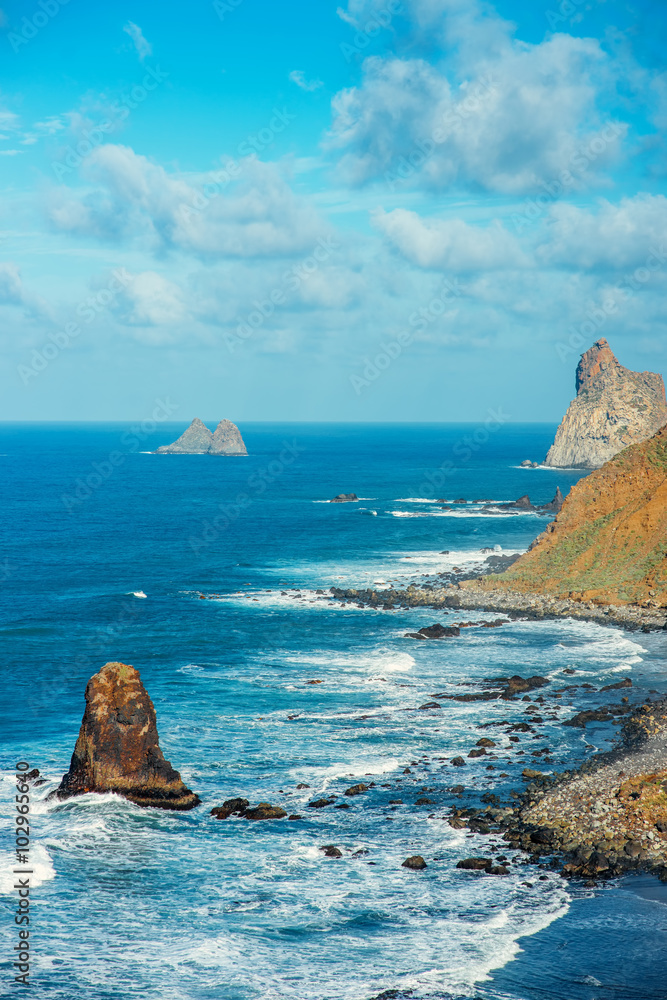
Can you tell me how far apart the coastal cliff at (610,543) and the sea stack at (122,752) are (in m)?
48.8

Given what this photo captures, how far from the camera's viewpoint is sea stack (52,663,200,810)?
Answer: 39.2 meters

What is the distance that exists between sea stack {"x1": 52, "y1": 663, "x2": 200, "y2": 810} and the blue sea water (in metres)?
0.84

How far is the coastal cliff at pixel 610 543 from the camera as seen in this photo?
3041 inches

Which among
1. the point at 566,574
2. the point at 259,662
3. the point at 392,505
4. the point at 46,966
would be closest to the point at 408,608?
the point at 566,574

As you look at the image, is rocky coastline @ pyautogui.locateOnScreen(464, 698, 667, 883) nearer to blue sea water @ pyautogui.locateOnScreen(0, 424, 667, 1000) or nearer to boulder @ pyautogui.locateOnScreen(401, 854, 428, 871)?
blue sea water @ pyautogui.locateOnScreen(0, 424, 667, 1000)

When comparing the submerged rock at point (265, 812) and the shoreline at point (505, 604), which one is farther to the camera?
the shoreline at point (505, 604)

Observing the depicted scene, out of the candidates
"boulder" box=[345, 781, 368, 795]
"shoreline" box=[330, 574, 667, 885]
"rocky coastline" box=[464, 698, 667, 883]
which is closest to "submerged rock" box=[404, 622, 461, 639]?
"shoreline" box=[330, 574, 667, 885]

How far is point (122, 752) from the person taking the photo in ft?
130

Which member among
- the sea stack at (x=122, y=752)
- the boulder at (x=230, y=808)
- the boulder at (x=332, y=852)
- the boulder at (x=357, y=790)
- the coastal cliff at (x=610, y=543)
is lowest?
the boulder at (x=332, y=852)

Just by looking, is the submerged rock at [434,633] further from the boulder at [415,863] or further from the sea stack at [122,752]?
the boulder at [415,863]

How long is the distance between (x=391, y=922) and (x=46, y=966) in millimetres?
11652

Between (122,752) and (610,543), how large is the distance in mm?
56746

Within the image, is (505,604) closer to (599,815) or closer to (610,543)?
(610,543)

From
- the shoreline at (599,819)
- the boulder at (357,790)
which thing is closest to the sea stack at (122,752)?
the boulder at (357,790)
